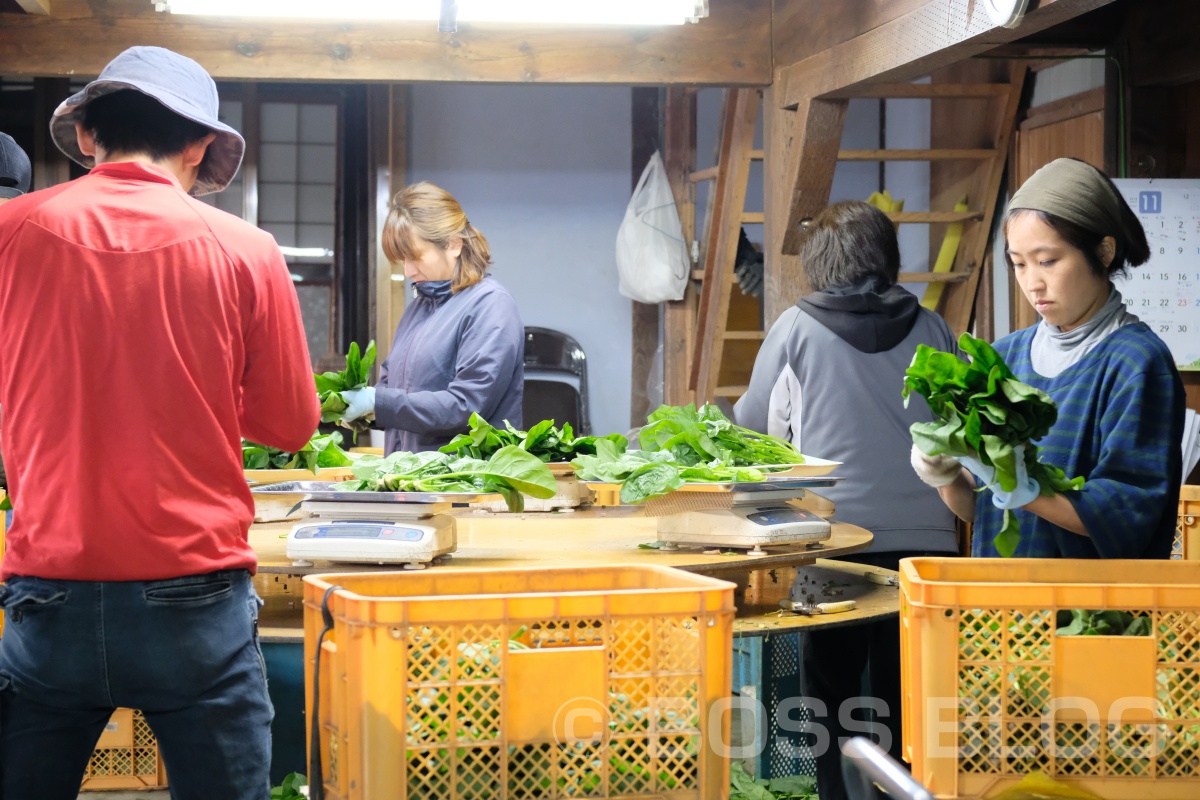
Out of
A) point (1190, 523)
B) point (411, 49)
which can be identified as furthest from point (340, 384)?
point (1190, 523)

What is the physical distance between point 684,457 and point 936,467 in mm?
1010

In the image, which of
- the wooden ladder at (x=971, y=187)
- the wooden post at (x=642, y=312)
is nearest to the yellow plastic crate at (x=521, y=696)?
the wooden ladder at (x=971, y=187)

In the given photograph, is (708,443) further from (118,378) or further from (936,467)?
(118,378)

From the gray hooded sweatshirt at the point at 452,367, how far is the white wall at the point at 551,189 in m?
3.86

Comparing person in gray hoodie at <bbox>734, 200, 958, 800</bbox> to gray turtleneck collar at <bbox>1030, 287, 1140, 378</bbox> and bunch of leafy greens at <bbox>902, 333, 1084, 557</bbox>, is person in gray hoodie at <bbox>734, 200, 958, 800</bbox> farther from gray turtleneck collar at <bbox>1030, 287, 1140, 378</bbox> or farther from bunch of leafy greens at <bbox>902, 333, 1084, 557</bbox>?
bunch of leafy greens at <bbox>902, 333, 1084, 557</bbox>

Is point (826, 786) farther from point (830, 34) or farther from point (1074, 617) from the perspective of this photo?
point (830, 34)

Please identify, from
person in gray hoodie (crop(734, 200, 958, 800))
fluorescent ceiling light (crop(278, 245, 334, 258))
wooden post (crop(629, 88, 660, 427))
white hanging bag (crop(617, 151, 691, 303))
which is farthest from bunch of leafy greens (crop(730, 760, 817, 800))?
fluorescent ceiling light (crop(278, 245, 334, 258))

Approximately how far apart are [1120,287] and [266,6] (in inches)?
135

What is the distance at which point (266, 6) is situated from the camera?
373 cm

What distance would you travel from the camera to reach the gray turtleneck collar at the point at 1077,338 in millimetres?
2068

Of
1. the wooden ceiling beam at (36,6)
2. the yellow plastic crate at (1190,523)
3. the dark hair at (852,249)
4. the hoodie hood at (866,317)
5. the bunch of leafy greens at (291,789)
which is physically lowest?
the bunch of leafy greens at (291,789)

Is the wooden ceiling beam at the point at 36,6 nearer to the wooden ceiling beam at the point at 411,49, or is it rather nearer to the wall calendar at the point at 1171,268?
the wooden ceiling beam at the point at 411,49

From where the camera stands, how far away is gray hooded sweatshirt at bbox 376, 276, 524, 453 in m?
3.41

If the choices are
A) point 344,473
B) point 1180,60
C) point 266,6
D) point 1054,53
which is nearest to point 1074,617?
point 344,473
